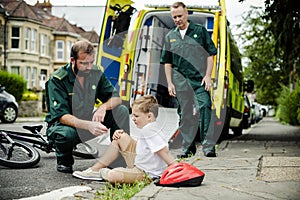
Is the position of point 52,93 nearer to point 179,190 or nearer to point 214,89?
point 179,190

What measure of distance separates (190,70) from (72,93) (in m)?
1.59

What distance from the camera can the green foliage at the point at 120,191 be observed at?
3.88 metres

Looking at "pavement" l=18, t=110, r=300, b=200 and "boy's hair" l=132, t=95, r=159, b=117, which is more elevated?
"boy's hair" l=132, t=95, r=159, b=117

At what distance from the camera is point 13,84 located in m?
20.4

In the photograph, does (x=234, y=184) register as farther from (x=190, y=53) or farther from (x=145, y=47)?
(x=145, y=47)

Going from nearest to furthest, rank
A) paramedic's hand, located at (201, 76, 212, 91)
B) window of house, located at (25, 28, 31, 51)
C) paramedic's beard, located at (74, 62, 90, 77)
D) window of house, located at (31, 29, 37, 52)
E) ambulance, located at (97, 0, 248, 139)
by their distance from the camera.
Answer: paramedic's beard, located at (74, 62, 90, 77) < paramedic's hand, located at (201, 76, 212, 91) < ambulance, located at (97, 0, 248, 139) < window of house, located at (25, 28, 31, 51) < window of house, located at (31, 29, 37, 52)

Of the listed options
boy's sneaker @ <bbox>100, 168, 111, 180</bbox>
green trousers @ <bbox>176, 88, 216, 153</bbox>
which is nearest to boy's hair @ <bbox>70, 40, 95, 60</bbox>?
boy's sneaker @ <bbox>100, 168, 111, 180</bbox>

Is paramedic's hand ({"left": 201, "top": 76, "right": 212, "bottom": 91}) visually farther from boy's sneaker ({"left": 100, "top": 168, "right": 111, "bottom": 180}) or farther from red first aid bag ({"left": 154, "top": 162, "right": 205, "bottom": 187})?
red first aid bag ({"left": 154, "top": 162, "right": 205, "bottom": 187})

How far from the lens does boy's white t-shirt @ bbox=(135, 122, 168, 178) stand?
4.41 meters

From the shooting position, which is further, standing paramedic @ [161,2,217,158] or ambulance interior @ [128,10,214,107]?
ambulance interior @ [128,10,214,107]

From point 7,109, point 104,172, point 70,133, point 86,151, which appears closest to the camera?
point 104,172

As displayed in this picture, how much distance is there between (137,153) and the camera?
460cm

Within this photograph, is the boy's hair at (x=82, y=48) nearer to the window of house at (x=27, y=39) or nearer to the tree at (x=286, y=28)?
the tree at (x=286, y=28)

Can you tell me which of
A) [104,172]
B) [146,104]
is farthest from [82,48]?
[104,172]
